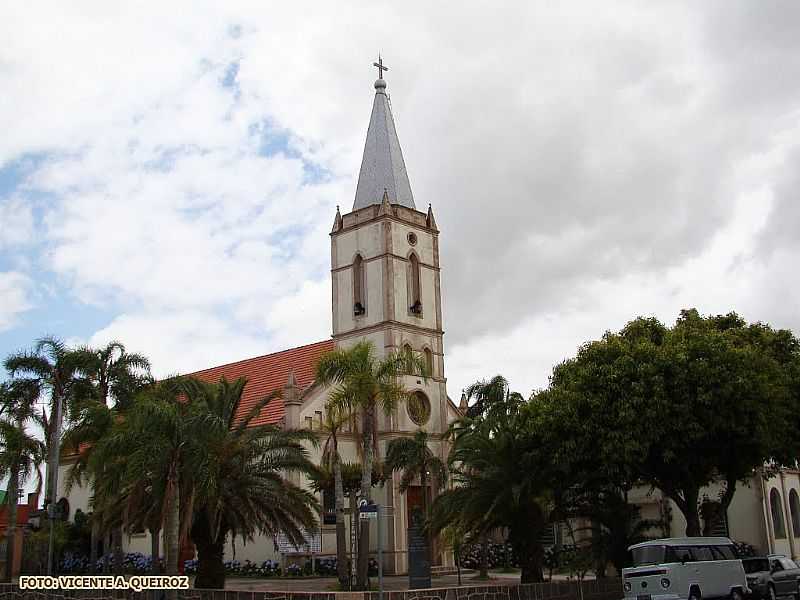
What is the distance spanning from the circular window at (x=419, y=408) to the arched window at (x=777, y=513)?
17588mm

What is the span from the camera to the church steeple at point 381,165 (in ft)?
156

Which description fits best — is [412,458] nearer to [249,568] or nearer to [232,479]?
[249,568]

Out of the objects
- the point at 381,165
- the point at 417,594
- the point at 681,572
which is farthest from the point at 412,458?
the point at 381,165

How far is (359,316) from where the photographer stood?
46.3 m

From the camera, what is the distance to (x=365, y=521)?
2952 cm

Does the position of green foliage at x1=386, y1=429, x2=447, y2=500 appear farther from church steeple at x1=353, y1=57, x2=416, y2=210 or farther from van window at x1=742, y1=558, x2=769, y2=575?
church steeple at x1=353, y1=57, x2=416, y2=210

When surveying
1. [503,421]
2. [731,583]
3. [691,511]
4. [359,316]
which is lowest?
[731,583]

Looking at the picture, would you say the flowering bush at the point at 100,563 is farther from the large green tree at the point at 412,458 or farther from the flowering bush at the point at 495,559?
the flowering bush at the point at 495,559

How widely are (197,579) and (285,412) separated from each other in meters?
15.4

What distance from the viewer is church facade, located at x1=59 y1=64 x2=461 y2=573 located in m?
43.0

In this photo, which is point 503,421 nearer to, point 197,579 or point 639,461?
point 639,461

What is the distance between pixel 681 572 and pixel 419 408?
77.6 ft

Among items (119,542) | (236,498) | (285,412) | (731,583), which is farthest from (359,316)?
(731,583)

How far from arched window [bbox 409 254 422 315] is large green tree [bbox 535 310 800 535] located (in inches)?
710
